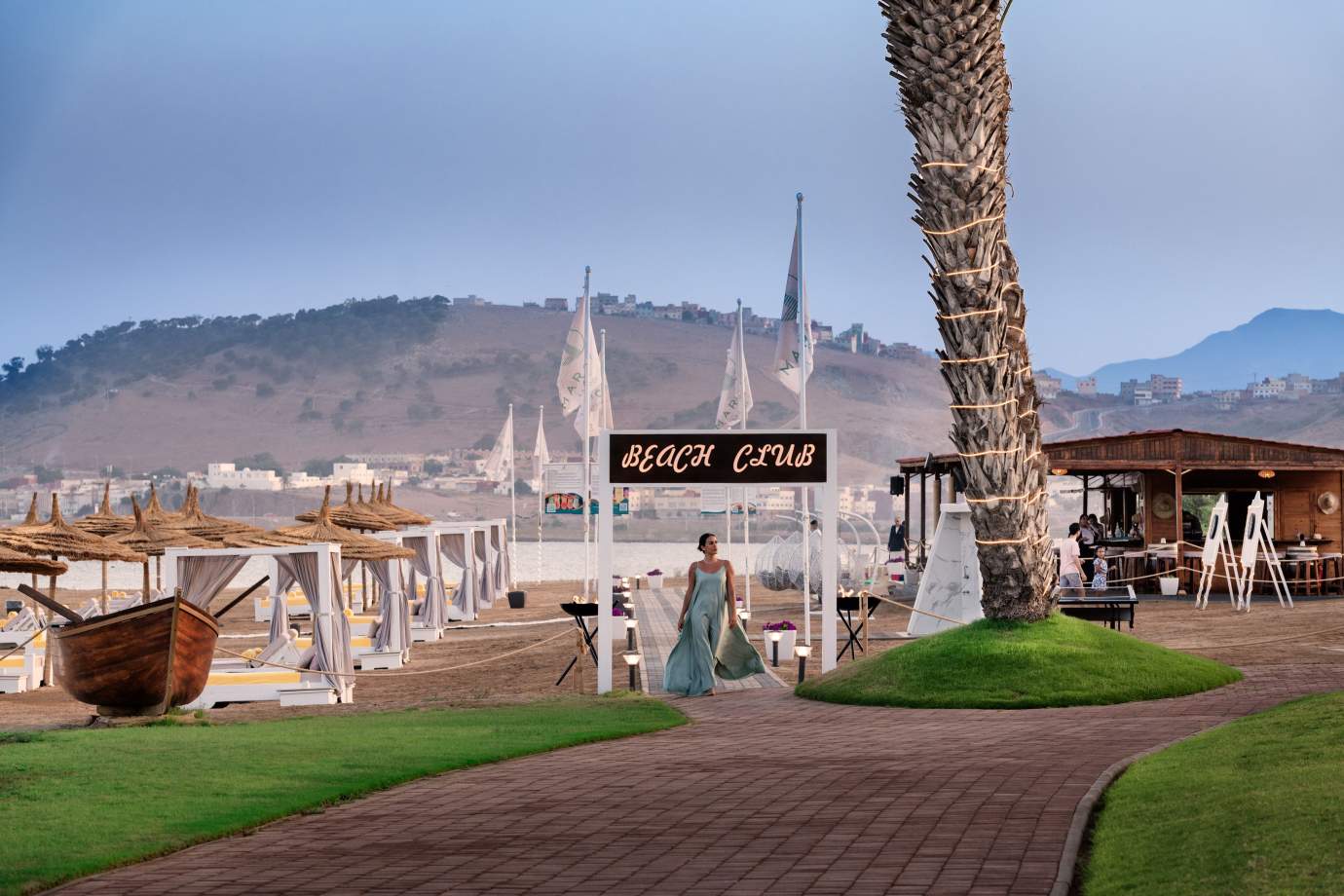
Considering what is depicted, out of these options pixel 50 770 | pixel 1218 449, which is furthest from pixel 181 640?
pixel 1218 449

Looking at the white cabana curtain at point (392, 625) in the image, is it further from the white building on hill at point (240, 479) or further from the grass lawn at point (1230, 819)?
the white building on hill at point (240, 479)

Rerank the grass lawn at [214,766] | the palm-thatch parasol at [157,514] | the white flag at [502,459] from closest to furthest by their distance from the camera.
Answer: the grass lawn at [214,766], the palm-thatch parasol at [157,514], the white flag at [502,459]

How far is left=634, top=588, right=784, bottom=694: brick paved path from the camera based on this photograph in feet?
58.3

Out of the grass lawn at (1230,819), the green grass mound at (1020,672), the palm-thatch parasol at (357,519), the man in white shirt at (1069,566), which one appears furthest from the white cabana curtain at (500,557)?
the grass lawn at (1230,819)

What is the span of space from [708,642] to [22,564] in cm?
980

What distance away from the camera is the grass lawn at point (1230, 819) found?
6.22 meters

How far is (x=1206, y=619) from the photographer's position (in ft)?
82.7

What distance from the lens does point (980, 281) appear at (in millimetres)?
15500

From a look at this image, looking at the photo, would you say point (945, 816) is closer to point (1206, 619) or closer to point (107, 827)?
point (107, 827)

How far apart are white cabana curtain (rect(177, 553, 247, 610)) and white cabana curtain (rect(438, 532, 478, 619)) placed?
15643mm

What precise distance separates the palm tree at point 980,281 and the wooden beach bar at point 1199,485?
43.5ft

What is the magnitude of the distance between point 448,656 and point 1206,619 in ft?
39.1

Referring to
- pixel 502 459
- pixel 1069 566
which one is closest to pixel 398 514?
pixel 1069 566

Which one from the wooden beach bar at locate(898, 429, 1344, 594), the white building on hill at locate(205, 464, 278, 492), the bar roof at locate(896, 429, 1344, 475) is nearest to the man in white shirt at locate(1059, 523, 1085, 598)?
the wooden beach bar at locate(898, 429, 1344, 594)
